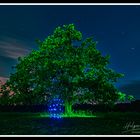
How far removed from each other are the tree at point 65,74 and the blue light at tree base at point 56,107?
54 cm

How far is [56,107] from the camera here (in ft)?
136

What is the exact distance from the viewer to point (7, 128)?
27750 millimetres

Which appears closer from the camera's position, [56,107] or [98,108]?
[56,107]

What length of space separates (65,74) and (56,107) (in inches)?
120

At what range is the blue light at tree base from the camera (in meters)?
40.9

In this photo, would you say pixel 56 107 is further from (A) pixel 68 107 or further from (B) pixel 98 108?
(B) pixel 98 108

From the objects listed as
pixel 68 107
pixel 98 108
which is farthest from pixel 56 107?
pixel 98 108

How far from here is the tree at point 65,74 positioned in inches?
1623

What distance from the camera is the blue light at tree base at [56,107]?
40.9 meters

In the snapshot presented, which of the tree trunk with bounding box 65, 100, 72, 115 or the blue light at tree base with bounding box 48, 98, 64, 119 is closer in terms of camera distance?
the blue light at tree base with bounding box 48, 98, 64, 119

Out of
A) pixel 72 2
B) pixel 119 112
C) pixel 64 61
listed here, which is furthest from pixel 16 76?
pixel 72 2

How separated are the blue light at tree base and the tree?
0.54 metres

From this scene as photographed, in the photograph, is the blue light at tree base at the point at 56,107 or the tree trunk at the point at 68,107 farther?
the tree trunk at the point at 68,107

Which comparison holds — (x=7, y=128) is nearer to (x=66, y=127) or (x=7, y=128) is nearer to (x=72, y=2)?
(x=66, y=127)
